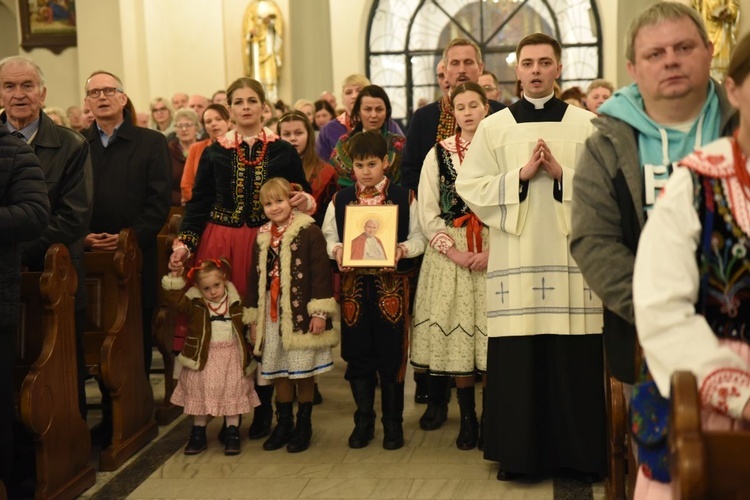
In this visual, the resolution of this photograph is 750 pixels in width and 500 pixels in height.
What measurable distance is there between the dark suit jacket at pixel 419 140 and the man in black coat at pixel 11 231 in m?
2.38

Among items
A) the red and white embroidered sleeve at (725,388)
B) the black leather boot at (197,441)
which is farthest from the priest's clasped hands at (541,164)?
the red and white embroidered sleeve at (725,388)

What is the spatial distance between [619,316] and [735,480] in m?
1.16

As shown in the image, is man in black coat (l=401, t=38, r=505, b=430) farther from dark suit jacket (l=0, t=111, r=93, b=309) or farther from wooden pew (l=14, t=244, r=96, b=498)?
wooden pew (l=14, t=244, r=96, b=498)

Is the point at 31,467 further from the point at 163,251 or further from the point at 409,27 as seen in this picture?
the point at 409,27

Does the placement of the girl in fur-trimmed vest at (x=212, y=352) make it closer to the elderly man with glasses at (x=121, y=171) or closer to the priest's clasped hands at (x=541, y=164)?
the elderly man with glasses at (x=121, y=171)

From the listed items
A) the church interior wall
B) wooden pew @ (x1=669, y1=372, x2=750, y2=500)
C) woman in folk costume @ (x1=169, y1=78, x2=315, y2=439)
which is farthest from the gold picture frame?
the church interior wall

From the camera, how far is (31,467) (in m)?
5.27

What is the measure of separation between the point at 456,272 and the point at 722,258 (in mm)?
3238

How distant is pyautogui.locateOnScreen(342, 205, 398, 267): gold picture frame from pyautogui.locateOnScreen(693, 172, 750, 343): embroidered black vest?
3.23 meters

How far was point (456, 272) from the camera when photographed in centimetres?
570

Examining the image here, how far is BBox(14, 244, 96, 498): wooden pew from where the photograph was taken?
192 inches

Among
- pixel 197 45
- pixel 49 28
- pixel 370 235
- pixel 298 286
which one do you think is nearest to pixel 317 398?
pixel 298 286

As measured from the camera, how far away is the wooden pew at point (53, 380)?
4.87 metres

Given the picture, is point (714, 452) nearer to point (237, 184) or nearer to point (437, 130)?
point (237, 184)
